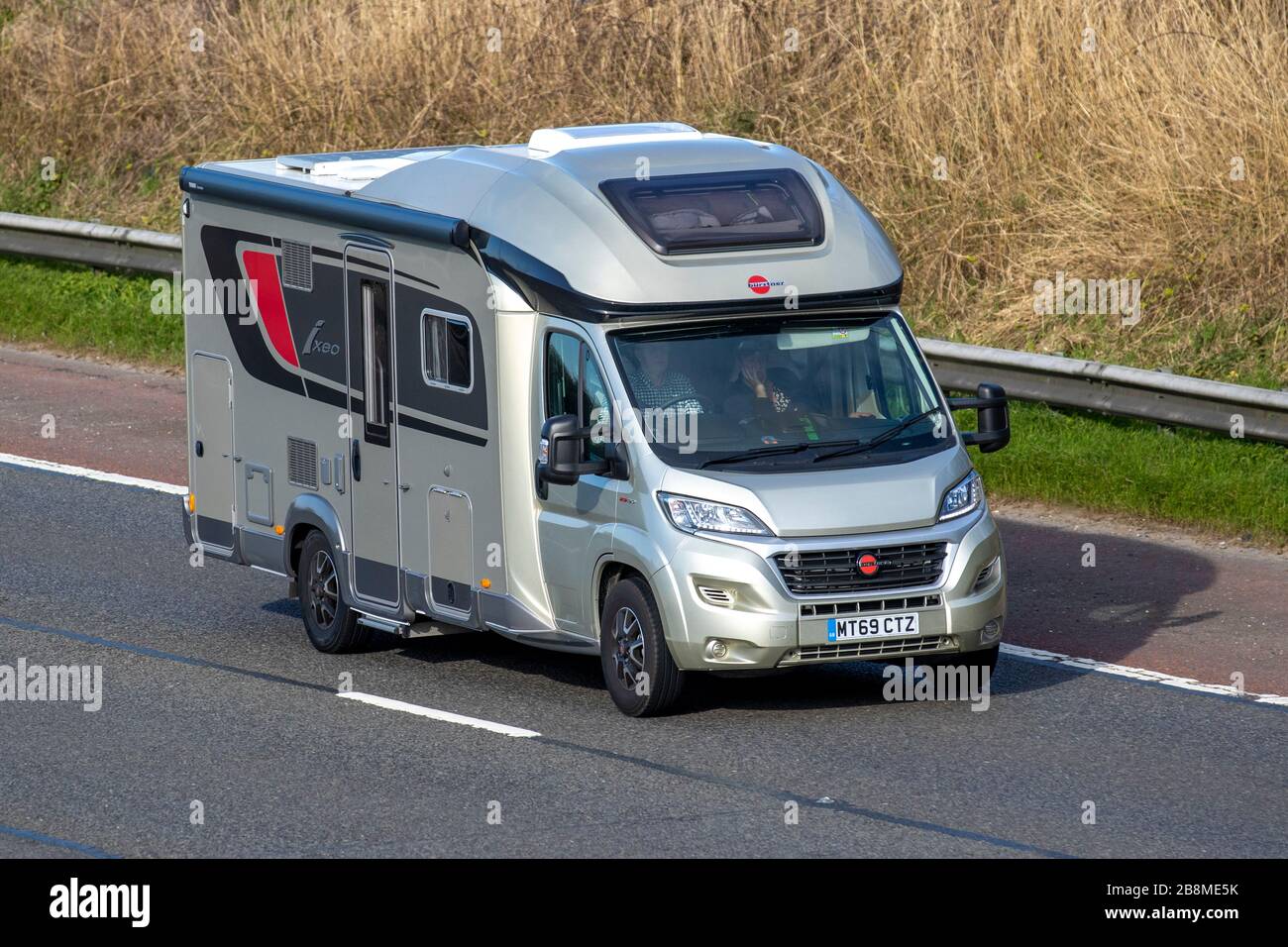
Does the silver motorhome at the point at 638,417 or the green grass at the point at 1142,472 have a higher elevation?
the silver motorhome at the point at 638,417

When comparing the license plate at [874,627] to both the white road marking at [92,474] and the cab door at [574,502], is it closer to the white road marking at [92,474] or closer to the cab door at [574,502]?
the cab door at [574,502]

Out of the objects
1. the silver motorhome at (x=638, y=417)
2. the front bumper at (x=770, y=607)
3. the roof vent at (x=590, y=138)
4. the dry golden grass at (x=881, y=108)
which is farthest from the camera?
the dry golden grass at (x=881, y=108)

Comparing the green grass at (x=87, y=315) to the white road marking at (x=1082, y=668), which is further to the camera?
the green grass at (x=87, y=315)

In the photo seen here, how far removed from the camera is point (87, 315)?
21.6 meters

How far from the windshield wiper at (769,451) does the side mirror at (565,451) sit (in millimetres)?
570

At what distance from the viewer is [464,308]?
37.7 feet

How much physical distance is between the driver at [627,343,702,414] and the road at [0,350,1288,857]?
155 cm

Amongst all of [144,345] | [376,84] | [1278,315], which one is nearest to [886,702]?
[1278,315]

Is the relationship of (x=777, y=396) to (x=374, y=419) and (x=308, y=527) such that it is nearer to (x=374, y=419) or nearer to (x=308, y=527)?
(x=374, y=419)

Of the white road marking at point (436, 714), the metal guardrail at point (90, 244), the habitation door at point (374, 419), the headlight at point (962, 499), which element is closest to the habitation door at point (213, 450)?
the habitation door at point (374, 419)

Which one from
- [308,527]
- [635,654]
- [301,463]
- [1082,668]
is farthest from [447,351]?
[1082,668]

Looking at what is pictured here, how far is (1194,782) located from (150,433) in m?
10.6

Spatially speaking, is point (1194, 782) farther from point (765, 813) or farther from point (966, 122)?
point (966, 122)

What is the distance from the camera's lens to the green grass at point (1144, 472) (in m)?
14.8
